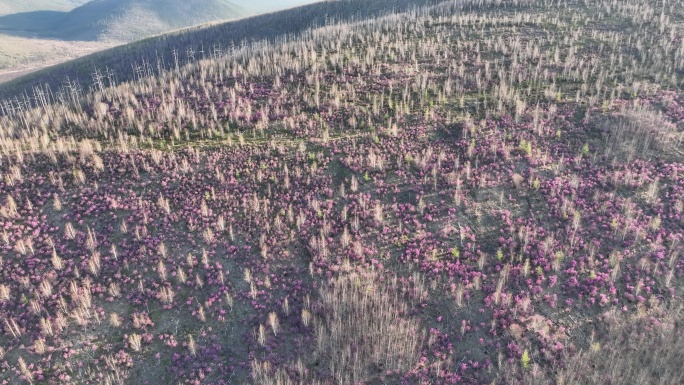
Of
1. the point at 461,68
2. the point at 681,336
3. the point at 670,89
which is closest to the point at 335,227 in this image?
the point at 681,336

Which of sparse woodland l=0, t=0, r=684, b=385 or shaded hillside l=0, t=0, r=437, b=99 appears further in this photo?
shaded hillside l=0, t=0, r=437, b=99

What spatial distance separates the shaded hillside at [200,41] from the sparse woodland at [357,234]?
7758 centimetres

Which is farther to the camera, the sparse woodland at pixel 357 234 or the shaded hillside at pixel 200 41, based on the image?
the shaded hillside at pixel 200 41

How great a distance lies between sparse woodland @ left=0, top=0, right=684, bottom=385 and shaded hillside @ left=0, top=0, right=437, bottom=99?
255 feet

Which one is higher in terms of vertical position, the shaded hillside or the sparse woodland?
the shaded hillside

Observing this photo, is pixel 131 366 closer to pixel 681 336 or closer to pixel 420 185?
pixel 420 185

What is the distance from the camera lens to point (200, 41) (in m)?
132

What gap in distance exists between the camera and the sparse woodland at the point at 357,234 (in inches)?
664

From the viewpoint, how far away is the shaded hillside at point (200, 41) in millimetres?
109688

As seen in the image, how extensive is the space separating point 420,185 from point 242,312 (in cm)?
1380

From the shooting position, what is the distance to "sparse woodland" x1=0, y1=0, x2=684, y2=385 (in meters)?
16.9

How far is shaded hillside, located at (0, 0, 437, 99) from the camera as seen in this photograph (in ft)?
360

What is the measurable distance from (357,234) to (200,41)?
133 m

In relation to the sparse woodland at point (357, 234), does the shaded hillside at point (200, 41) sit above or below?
above
